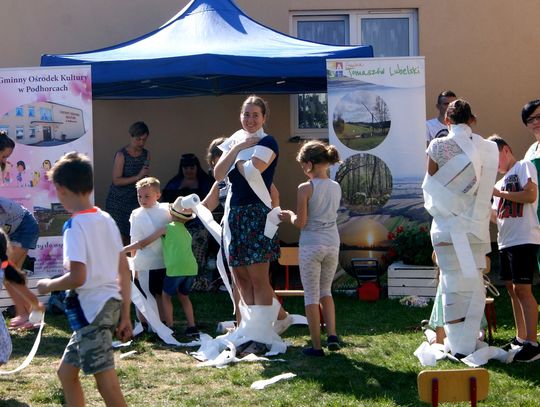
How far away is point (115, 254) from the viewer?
4266mm

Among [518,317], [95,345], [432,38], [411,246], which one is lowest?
[518,317]

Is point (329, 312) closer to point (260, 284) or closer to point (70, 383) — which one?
point (260, 284)

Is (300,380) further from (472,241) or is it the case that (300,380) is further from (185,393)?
(472,241)

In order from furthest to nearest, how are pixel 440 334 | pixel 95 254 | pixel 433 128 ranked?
pixel 433 128 < pixel 440 334 < pixel 95 254

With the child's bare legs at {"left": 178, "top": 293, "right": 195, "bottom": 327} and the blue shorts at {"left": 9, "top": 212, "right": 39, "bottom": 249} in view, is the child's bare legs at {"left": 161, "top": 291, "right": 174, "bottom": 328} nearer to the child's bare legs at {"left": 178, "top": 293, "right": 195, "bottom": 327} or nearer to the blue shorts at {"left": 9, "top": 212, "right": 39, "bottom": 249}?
the child's bare legs at {"left": 178, "top": 293, "right": 195, "bottom": 327}

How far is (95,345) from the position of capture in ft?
13.8

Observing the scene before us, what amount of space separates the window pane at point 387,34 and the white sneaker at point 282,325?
5.12 metres

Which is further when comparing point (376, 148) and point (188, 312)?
point (376, 148)

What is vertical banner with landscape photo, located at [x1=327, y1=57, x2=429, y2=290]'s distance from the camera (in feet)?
29.7

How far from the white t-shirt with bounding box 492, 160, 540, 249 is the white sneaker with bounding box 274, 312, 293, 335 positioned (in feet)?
5.95

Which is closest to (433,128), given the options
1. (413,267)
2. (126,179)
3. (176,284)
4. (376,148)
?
(376,148)

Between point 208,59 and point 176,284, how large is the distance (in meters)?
2.69

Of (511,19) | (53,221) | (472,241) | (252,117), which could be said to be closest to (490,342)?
(472,241)

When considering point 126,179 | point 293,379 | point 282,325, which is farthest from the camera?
point 126,179
